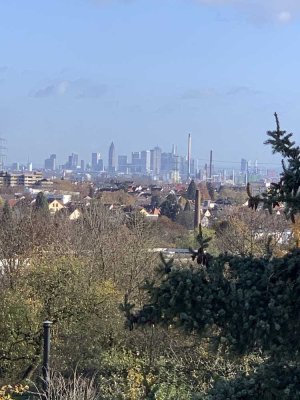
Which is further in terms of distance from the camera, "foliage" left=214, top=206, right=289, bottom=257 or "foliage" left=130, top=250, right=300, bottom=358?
"foliage" left=214, top=206, right=289, bottom=257

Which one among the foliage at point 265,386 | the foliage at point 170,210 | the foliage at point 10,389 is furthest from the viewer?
the foliage at point 170,210

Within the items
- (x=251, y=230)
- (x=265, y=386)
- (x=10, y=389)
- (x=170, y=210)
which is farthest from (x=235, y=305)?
(x=170, y=210)

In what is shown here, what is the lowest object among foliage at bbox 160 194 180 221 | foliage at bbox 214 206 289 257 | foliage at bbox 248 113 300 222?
foliage at bbox 160 194 180 221

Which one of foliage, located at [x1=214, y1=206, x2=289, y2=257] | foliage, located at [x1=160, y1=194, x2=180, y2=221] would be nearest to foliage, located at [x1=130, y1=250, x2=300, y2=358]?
foliage, located at [x1=214, y1=206, x2=289, y2=257]

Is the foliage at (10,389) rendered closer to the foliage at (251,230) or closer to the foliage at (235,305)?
the foliage at (235,305)

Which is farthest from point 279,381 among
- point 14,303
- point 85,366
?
point 14,303

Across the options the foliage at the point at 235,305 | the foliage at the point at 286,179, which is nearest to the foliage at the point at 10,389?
the foliage at the point at 235,305

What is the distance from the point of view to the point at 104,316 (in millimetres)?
14750

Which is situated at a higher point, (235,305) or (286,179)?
(286,179)

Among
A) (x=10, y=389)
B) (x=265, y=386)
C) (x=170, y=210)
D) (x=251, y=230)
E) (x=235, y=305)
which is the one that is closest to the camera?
(x=235, y=305)

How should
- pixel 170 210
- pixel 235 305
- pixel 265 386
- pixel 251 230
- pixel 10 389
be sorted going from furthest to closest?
pixel 170 210, pixel 251 230, pixel 10 389, pixel 265 386, pixel 235 305

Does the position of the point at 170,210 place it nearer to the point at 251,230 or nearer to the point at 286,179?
the point at 251,230

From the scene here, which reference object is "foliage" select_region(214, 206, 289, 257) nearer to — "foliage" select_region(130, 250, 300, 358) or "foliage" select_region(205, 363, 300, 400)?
"foliage" select_region(205, 363, 300, 400)

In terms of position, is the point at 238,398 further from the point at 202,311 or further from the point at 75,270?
the point at 75,270
